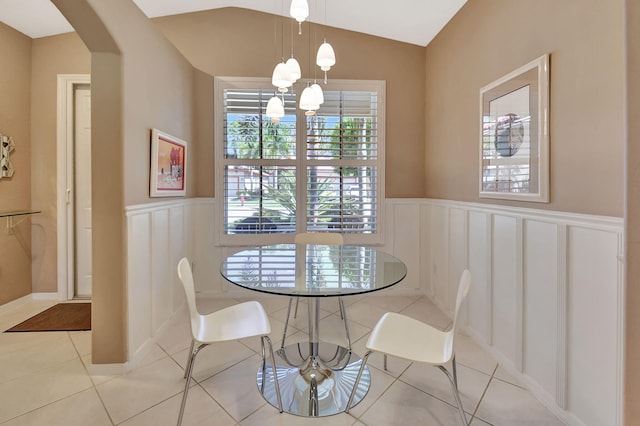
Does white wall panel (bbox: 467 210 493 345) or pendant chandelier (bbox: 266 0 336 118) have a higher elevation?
pendant chandelier (bbox: 266 0 336 118)

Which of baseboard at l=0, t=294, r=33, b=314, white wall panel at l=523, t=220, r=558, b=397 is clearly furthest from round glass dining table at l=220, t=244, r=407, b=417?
baseboard at l=0, t=294, r=33, b=314

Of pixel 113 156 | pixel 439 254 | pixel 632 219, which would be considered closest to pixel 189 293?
pixel 113 156

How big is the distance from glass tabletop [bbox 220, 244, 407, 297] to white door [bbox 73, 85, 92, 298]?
2198mm

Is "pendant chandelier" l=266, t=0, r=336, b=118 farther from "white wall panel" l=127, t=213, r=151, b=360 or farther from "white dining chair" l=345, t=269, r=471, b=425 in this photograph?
"white dining chair" l=345, t=269, r=471, b=425

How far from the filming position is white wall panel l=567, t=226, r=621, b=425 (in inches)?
49.4

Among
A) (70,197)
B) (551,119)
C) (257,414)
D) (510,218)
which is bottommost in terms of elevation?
(257,414)

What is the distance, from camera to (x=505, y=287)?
6.38 feet

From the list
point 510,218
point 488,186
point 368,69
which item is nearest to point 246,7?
point 368,69

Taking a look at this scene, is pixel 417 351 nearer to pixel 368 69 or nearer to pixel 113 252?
pixel 113 252

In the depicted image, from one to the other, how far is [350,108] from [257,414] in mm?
2850

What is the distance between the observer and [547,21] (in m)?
1.60

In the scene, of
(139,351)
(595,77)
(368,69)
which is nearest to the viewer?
(595,77)

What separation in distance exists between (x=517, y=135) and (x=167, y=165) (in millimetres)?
2642

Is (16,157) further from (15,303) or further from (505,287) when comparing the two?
(505,287)
